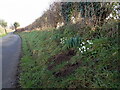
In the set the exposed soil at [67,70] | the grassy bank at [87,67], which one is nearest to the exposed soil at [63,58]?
the grassy bank at [87,67]

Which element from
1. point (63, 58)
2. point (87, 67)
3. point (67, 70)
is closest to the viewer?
point (87, 67)

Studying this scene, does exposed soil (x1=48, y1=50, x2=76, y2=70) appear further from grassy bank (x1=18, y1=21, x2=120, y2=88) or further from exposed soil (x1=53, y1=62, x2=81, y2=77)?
exposed soil (x1=53, y1=62, x2=81, y2=77)

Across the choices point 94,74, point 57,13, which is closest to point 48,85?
point 94,74

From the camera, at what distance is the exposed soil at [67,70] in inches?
159

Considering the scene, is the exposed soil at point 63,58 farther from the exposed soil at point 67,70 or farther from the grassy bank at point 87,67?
the exposed soil at point 67,70

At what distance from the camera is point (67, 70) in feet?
13.7

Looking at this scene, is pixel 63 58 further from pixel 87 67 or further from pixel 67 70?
pixel 87 67

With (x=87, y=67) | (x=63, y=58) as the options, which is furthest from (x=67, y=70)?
(x=63, y=58)

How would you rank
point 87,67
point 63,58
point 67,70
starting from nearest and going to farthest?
point 87,67, point 67,70, point 63,58

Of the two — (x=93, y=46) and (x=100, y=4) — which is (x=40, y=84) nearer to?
(x=93, y=46)

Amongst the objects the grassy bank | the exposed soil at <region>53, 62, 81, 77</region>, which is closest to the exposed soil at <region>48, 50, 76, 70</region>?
the grassy bank

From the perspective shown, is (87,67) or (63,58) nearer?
(87,67)

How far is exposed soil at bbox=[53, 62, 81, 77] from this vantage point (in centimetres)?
404

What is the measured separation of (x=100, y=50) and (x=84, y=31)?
2.06 m
